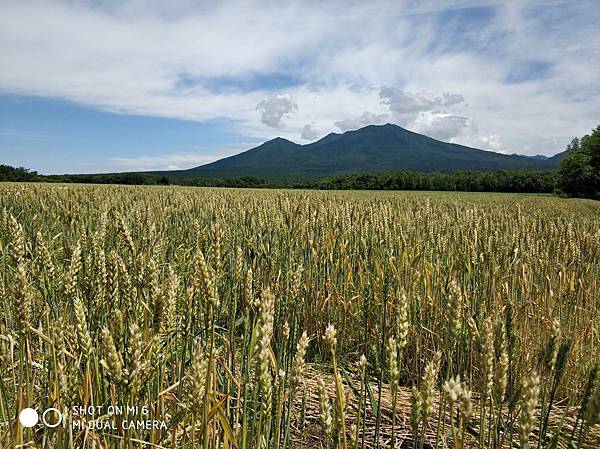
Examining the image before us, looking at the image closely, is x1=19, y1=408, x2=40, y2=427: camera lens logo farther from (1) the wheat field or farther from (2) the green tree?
(2) the green tree

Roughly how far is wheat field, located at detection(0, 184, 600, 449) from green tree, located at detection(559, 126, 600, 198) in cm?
4667

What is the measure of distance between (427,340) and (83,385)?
2352 mm

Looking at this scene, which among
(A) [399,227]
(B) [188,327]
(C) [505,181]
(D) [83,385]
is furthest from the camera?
(C) [505,181]

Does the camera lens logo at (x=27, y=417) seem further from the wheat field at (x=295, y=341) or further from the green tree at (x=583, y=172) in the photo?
the green tree at (x=583, y=172)

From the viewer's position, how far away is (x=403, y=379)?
2859mm

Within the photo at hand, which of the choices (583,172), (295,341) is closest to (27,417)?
(295,341)

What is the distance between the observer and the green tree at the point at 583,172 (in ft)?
139

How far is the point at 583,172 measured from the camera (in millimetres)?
42719

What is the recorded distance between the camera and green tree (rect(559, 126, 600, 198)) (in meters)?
42.4

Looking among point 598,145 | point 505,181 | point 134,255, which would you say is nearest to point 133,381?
point 134,255

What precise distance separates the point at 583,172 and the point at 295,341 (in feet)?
166

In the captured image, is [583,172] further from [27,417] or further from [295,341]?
[27,417]

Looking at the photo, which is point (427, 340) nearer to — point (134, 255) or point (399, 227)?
point (399, 227)

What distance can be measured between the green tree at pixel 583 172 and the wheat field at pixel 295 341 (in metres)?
46.7
